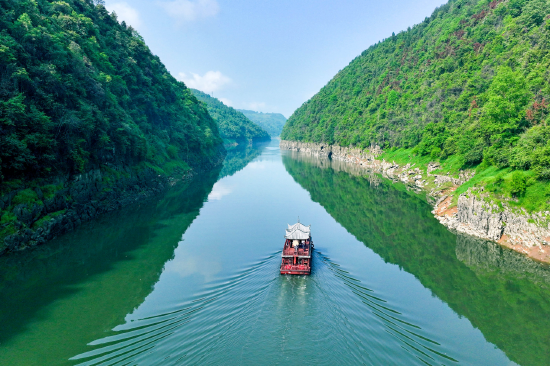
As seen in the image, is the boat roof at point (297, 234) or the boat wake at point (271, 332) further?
the boat roof at point (297, 234)

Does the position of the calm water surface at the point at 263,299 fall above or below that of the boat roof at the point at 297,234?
below

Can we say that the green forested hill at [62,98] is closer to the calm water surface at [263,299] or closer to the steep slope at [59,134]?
the steep slope at [59,134]

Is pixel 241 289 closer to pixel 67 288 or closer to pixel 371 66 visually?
pixel 67 288

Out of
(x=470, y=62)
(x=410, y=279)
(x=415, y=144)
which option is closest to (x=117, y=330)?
(x=410, y=279)

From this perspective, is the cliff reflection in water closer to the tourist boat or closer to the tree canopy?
the tourist boat

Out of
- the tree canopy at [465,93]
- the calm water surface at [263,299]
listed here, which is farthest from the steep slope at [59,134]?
the tree canopy at [465,93]

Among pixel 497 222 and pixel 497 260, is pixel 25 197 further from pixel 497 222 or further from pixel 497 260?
pixel 497 222
